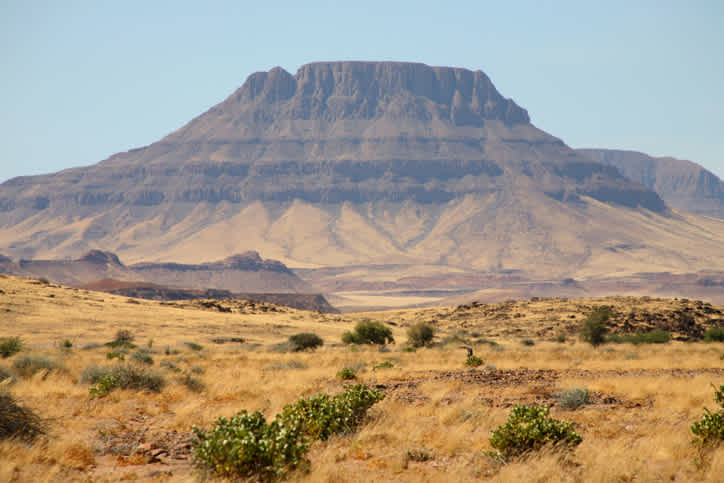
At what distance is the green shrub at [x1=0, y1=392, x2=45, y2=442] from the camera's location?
1215 centimetres

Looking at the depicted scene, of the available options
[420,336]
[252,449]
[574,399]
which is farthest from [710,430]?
[420,336]

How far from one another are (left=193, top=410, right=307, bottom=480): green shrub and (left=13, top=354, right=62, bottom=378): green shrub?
1271 centimetres

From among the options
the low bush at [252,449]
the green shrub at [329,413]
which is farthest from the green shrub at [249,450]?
the green shrub at [329,413]

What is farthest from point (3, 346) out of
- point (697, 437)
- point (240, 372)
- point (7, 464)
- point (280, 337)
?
point (280, 337)

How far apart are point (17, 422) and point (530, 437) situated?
27.7ft

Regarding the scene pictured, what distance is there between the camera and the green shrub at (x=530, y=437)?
1193 centimetres

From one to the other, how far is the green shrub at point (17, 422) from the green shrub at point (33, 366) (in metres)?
8.95

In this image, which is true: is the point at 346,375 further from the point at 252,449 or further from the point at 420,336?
the point at 420,336

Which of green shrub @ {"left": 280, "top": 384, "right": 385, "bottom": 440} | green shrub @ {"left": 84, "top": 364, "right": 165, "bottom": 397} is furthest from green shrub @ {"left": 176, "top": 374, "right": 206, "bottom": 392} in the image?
green shrub @ {"left": 280, "top": 384, "right": 385, "bottom": 440}

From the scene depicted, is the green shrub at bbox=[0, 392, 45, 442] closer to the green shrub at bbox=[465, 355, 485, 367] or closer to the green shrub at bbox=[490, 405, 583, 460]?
the green shrub at bbox=[490, 405, 583, 460]

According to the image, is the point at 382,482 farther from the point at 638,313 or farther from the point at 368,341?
the point at 638,313

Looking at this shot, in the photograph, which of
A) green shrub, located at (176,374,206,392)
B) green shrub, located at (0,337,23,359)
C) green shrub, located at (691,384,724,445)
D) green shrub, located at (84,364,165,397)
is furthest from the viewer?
green shrub, located at (0,337,23,359)

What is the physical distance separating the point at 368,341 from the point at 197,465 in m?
37.4

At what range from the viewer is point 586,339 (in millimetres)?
46812
